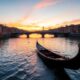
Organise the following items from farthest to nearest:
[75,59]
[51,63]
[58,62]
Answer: [51,63]
[58,62]
[75,59]

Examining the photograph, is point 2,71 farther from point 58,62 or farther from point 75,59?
point 75,59

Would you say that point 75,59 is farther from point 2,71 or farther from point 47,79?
point 2,71

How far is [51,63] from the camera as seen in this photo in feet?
73.0

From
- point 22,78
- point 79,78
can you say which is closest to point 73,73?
point 79,78

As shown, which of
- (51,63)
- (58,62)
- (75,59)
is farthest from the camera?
(51,63)

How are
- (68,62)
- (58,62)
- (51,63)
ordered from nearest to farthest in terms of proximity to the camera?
(68,62) → (58,62) → (51,63)

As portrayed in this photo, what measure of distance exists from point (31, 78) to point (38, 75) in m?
1.36

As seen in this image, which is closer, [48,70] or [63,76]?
[63,76]

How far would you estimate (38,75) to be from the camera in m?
21.7

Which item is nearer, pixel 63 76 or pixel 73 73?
pixel 63 76

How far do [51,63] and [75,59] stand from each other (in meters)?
4.69

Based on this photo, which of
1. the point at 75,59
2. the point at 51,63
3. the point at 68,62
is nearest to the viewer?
the point at 75,59

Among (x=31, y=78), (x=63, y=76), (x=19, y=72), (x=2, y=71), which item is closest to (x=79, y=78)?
(x=63, y=76)

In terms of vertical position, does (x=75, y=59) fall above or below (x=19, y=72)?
above
